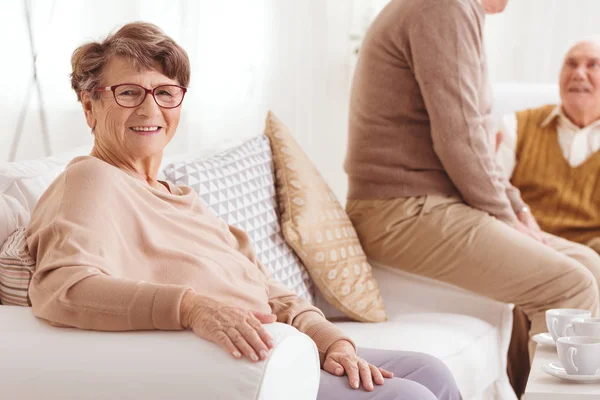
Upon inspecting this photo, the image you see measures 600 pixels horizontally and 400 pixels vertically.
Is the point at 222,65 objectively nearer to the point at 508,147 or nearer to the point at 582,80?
the point at 508,147

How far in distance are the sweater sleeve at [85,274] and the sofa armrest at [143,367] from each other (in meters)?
0.02

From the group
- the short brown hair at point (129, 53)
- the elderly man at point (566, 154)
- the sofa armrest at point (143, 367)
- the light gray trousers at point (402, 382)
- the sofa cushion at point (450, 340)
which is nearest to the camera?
the sofa armrest at point (143, 367)

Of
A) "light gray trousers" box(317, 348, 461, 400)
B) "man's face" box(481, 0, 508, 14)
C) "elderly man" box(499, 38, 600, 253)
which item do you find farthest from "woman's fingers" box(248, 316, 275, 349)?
"elderly man" box(499, 38, 600, 253)

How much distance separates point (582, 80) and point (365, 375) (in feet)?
6.72

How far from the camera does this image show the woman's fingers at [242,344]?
117cm

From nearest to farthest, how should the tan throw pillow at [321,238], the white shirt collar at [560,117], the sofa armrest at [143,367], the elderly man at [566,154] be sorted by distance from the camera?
1. the sofa armrest at [143,367]
2. the tan throw pillow at [321,238]
3. the elderly man at [566,154]
4. the white shirt collar at [560,117]

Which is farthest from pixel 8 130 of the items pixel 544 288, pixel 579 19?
pixel 579 19

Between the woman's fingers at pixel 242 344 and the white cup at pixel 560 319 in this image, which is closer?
the woman's fingers at pixel 242 344

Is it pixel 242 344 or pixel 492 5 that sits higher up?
pixel 492 5

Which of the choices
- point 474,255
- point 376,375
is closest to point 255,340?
point 376,375

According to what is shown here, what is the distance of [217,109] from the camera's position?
313 cm

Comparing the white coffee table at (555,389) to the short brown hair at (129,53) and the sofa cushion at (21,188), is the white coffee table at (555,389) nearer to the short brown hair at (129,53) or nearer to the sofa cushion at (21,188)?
the short brown hair at (129,53)

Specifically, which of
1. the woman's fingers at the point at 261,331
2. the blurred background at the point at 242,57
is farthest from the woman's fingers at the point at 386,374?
the blurred background at the point at 242,57

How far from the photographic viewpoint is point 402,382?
151 centimetres
